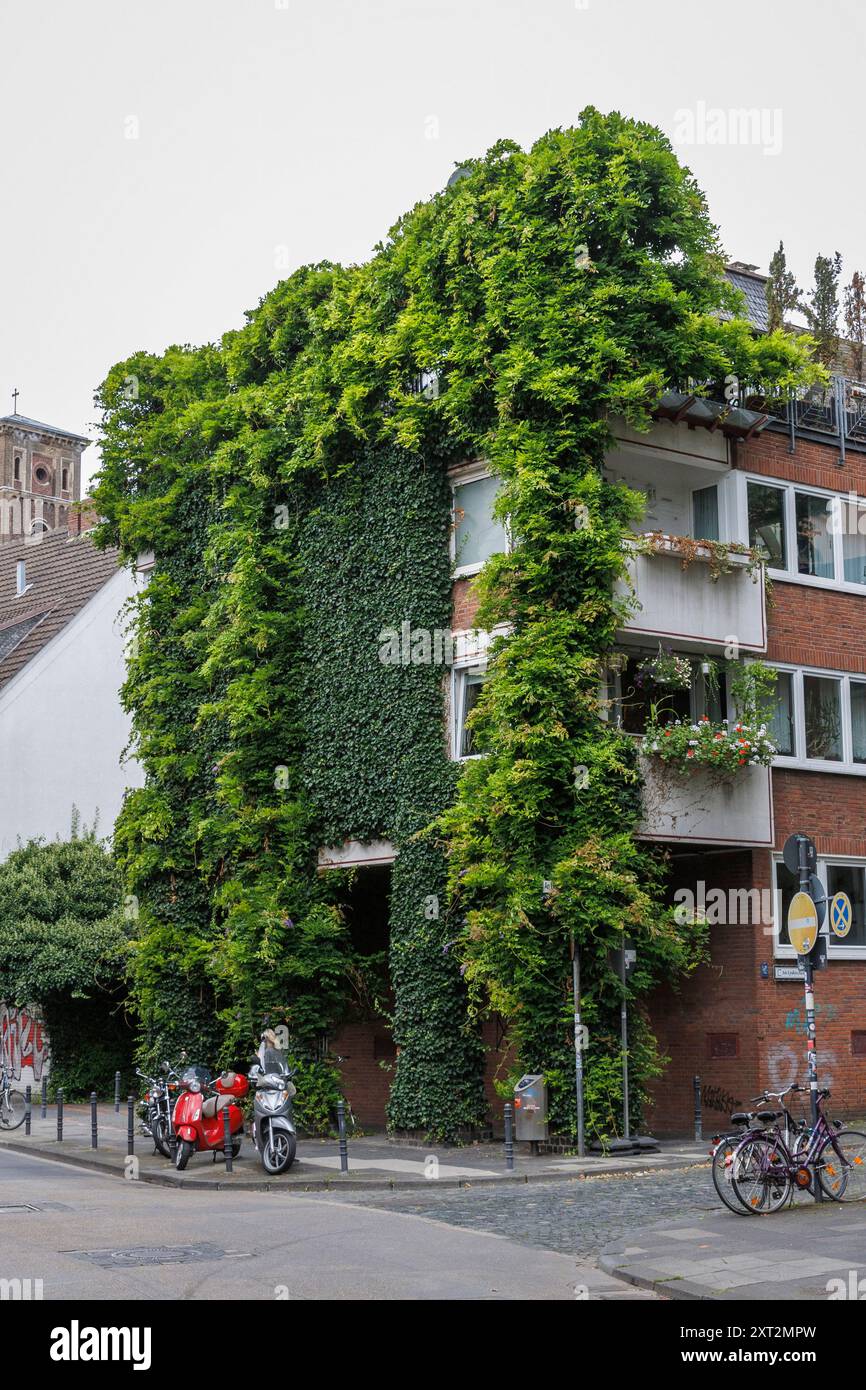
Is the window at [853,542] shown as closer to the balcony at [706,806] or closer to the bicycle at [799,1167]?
the balcony at [706,806]

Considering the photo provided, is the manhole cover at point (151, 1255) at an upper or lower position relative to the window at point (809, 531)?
lower

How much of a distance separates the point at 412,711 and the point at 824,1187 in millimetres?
10483

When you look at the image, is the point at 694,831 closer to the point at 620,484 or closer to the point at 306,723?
the point at 620,484

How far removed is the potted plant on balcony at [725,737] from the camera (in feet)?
72.6

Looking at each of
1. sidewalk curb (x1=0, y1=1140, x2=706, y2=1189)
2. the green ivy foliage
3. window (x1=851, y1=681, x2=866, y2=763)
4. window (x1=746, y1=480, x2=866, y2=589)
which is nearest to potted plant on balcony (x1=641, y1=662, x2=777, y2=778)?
the green ivy foliage

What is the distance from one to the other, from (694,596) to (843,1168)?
9943 mm

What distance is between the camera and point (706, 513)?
2509cm

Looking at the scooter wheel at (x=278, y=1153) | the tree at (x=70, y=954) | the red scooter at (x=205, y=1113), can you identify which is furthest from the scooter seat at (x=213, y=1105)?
the tree at (x=70, y=954)

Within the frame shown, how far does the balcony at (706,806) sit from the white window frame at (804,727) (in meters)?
0.84

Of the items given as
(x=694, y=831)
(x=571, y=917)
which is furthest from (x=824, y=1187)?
(x=694, y=831)

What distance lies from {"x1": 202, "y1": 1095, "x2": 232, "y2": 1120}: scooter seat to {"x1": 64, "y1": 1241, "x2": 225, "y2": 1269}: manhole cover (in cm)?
767

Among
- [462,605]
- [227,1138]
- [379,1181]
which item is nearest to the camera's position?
[379,1181]

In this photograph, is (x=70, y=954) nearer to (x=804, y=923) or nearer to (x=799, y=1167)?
(x=804, y=923)

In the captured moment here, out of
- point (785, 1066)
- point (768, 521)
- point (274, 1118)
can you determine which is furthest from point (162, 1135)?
point (768, 521)
